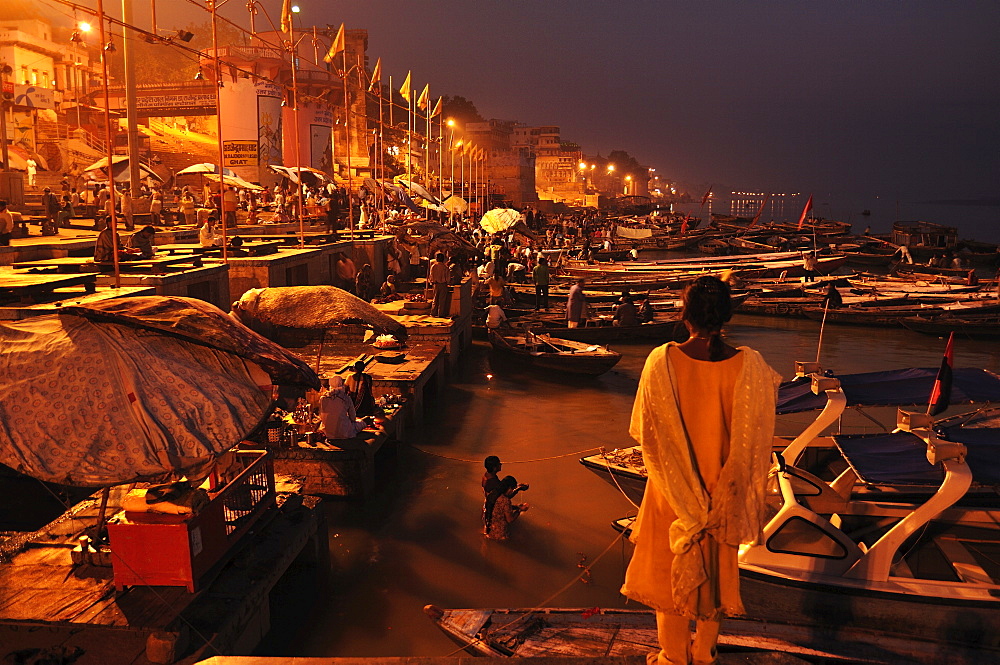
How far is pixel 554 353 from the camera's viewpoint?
16719 millimetres

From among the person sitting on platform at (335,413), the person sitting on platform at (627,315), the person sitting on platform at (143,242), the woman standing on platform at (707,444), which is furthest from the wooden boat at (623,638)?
the person sitting on platform at (627,315)

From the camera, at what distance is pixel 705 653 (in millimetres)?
3490

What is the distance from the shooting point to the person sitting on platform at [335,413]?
31.7 feet

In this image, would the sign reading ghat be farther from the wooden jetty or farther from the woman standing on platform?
the woman standing on platform

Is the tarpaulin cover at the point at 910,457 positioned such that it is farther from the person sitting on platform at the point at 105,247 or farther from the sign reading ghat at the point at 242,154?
the sign reading ghat at the point at 242,154

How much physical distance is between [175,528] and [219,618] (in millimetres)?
717

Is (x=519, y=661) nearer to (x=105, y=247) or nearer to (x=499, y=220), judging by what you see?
(x=105, y=247)

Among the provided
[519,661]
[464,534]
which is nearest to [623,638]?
[519,661]

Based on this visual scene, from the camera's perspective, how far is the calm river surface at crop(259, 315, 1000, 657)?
275 inches

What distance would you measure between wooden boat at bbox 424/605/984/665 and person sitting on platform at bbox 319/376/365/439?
428 centimetres

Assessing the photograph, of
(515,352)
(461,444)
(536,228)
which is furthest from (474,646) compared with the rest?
(536,228)

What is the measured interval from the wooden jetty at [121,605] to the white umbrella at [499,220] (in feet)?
89.2

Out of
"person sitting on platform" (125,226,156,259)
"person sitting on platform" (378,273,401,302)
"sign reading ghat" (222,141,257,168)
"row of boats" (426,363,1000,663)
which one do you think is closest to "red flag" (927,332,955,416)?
"row of boats" (426,363,1000,663)

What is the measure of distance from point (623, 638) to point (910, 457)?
9.84 feet
